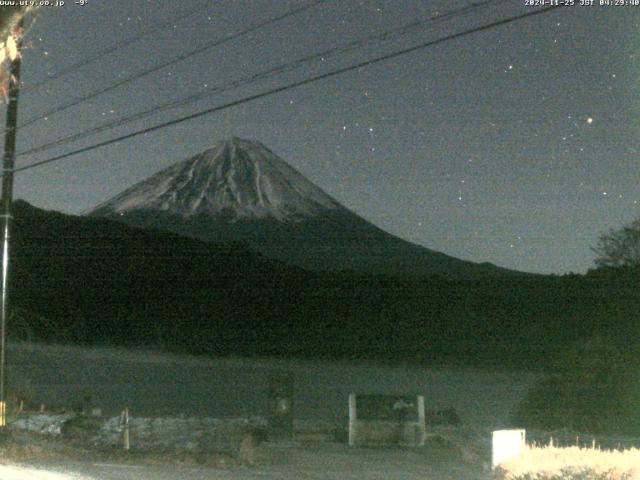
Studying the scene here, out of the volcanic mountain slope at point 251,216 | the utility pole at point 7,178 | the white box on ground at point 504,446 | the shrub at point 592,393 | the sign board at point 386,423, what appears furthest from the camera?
the volcanic mountain slope at point 251,216

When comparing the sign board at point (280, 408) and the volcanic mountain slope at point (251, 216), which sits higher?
the volcanic mountain slope at point (251, 216)

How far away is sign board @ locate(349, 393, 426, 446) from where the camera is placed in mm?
21062

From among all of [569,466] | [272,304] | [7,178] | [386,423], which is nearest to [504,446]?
[569,466]

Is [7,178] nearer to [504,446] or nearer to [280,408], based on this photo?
[280,408]

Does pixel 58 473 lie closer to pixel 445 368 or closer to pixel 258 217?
pixel 445 368

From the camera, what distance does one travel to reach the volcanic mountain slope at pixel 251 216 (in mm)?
134750

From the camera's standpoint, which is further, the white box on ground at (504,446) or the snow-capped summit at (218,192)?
the snow-capped summit at (218,192)

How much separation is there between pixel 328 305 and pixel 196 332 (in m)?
9.35

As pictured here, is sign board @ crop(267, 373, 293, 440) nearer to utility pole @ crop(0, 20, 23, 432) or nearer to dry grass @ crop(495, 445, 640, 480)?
utility pole @ crop(0, 20, 23, 432)

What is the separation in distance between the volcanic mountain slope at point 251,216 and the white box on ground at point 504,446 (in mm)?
105809

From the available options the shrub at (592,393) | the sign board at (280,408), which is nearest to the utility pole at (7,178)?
the sign board at (280,408)

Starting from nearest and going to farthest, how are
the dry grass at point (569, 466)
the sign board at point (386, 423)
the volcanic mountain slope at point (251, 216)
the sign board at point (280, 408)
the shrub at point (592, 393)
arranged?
the dry grass at point (569, 466), the sign board at point (386, 423), the sign board at point (280, 408), the shrub at point (592, 393), the volcanic mountain slope at point (251, 216)

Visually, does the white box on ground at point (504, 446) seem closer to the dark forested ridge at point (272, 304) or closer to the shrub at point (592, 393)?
the shrub at point (592, 393)

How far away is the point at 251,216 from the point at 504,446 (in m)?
159
